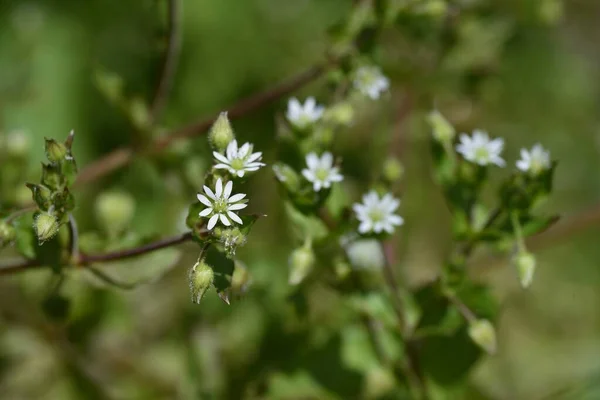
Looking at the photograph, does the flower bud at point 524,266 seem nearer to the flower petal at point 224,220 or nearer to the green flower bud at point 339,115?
the green flower bud at point 339,115

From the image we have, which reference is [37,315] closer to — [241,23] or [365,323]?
[365,323]

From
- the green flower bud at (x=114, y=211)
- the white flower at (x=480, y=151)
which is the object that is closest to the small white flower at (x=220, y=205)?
the white flower at (x=480, y=151)

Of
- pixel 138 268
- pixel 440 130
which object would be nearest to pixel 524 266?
pixel 440 130

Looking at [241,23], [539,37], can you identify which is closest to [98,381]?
[241,23]

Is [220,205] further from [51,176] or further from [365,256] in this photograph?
[365,256]

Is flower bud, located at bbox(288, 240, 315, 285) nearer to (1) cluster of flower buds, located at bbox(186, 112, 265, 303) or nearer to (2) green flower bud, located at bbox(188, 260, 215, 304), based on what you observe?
(1) cluster of flower buds, located at bbox(186, 112, 265, 303)
